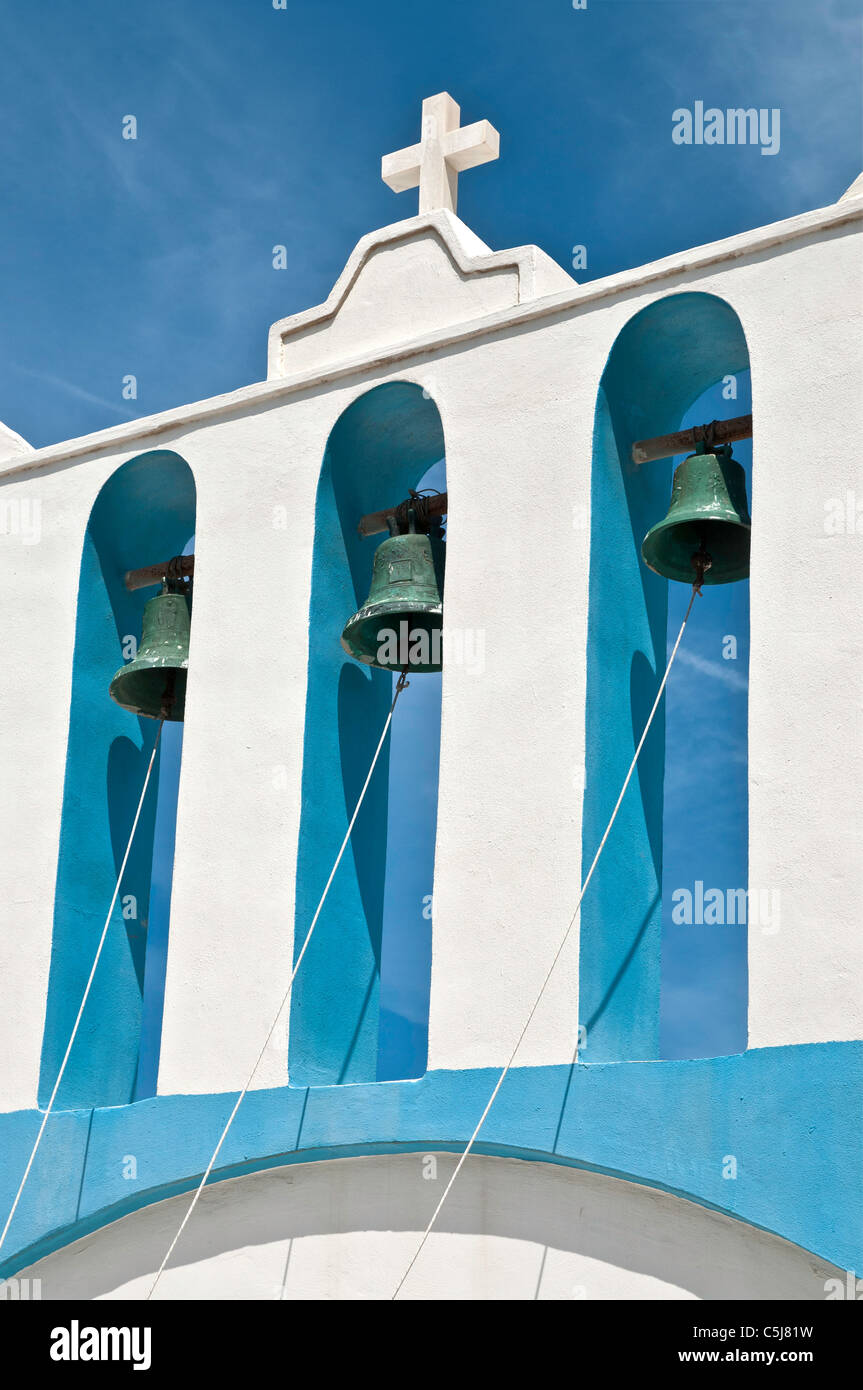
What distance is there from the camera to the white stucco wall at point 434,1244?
25.6ft

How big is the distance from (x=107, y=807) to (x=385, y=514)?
183cm

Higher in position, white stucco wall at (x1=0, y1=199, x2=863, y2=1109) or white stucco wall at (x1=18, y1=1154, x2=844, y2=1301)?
white stucco wall at (x1=0, y1=199, x2=863, y2=1109)

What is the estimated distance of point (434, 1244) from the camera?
8.30m

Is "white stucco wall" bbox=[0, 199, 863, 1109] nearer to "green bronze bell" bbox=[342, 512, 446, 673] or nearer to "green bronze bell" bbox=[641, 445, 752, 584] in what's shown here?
"green bronze bell" bbox=[342, 512, 446, 673]

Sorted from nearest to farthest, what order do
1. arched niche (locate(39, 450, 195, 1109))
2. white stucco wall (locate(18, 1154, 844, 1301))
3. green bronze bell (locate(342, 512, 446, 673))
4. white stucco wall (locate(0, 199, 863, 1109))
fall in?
white stucco wall (locate(18, 1154, 844, 1301)) < white stucco wall (locate(0, 199, 863, 1109)) < green bronze bell (locate(342, 512, 446, 673)) < arched niche (locate(39, 450, 195, 1109))

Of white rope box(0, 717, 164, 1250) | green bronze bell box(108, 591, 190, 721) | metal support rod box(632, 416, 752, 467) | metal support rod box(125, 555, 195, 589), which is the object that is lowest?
white rope box(0, 717, 164, 1250)

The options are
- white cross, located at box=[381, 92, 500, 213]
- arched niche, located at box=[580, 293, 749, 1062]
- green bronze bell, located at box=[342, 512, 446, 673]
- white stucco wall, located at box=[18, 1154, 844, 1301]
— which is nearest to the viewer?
white stucco wall, located at box=[18, 1154, 844, 1301]

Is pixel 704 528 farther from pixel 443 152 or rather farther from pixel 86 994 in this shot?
pixel 86 994

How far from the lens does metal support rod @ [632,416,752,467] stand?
30.5 feet

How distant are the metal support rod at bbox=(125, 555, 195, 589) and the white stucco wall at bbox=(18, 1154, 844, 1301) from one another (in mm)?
2946

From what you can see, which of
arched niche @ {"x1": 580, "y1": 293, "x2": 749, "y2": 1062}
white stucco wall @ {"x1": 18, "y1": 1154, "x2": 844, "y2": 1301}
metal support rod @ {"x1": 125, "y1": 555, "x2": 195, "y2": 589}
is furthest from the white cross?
white stucco wall @ {"x1": 18, "y1": 1154, "x2": 844, "y2": 1301}

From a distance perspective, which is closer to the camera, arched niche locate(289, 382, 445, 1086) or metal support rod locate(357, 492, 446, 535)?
arched niche locate(289, 382, 445, 1086)
